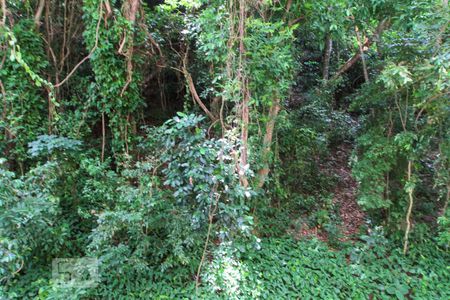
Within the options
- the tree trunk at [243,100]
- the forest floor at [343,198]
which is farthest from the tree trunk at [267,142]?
the forest floor at [343,198]

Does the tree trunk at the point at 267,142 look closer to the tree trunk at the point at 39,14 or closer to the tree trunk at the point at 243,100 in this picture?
the tree trunk at the point at 243,100

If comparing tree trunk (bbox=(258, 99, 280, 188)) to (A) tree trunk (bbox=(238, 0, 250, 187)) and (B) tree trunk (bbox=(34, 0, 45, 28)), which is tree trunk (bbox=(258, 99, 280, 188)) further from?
(B) tree trunk (bbox=(34, 0, 45, 28))

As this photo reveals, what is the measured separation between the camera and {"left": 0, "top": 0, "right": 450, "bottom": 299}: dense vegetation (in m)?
3.10

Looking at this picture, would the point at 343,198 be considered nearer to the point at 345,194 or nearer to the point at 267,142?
the point at 345,194

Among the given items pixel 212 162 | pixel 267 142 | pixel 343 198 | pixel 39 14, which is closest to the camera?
pixel 212 162

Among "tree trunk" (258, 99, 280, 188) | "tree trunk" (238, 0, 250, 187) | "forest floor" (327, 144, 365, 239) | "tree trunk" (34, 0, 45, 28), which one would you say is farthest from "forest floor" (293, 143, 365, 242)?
"tree trunk" (34, 0, 45, 28)

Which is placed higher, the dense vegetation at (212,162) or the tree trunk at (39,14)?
the tree trunk at (39,14)

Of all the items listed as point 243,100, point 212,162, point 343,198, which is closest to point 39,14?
point 243,100

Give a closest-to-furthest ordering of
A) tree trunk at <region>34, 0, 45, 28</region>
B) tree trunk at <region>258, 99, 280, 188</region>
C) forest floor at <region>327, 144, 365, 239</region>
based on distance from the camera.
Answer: tree trunk at <region>34, 0, 45, 28</region> → tree trunk at <region>258, 99, 280, 188</region> → forest floor at <region>327, 144, 365, 239</region>

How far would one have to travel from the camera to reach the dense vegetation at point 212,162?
3096 mm

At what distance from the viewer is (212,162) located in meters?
3.10

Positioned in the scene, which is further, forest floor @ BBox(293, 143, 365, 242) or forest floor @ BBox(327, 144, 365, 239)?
forest floor @ BBox(327, 144, 365, 239)

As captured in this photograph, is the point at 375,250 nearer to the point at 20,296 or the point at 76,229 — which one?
the point at 76,229

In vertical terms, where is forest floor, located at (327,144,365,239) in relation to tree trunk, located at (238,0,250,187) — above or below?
below
